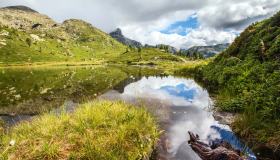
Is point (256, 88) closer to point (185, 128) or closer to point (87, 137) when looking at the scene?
point (185, 128)

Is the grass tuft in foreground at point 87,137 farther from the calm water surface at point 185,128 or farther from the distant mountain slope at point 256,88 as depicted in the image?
the distant mountain slope at point 256,88

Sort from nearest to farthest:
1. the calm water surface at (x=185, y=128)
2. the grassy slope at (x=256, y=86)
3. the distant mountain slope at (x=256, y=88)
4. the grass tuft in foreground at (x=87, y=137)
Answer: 1. the grass tuft in foreground at (x=87, y=137)
2. the calm water surface at (x=185, y=128)
3. the distant mountain slope at (x=256, y=88)
4. the grassy slope at (x=256, y=86)

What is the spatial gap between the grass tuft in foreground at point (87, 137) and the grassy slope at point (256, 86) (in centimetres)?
603

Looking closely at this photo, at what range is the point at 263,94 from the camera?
20.9 m

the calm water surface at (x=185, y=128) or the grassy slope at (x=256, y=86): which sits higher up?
the grassy slope at (x=256, y=86)

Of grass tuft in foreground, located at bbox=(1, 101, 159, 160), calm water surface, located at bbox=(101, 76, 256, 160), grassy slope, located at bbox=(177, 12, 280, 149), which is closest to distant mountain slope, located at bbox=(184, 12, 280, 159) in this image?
grassy slope, located at bbox=(177, 12, 280, 149)

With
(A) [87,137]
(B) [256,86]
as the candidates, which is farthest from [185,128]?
(A) [87,137]

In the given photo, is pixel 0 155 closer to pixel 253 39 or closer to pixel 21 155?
pixel 21 155

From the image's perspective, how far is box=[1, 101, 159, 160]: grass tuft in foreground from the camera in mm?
12117

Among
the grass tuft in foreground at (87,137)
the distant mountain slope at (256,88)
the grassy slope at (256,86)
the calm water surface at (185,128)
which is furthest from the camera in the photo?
the grassy slope at (256,86)

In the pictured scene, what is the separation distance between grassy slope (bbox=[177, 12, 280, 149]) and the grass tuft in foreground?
6.03 m

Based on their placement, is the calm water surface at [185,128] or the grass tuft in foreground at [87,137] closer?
the grass tuft in foreground at [87,137]

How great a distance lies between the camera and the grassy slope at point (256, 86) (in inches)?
681

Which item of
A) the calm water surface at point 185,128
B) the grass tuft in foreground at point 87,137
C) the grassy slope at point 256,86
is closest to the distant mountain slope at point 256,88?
the grassy slope at point 256,86
